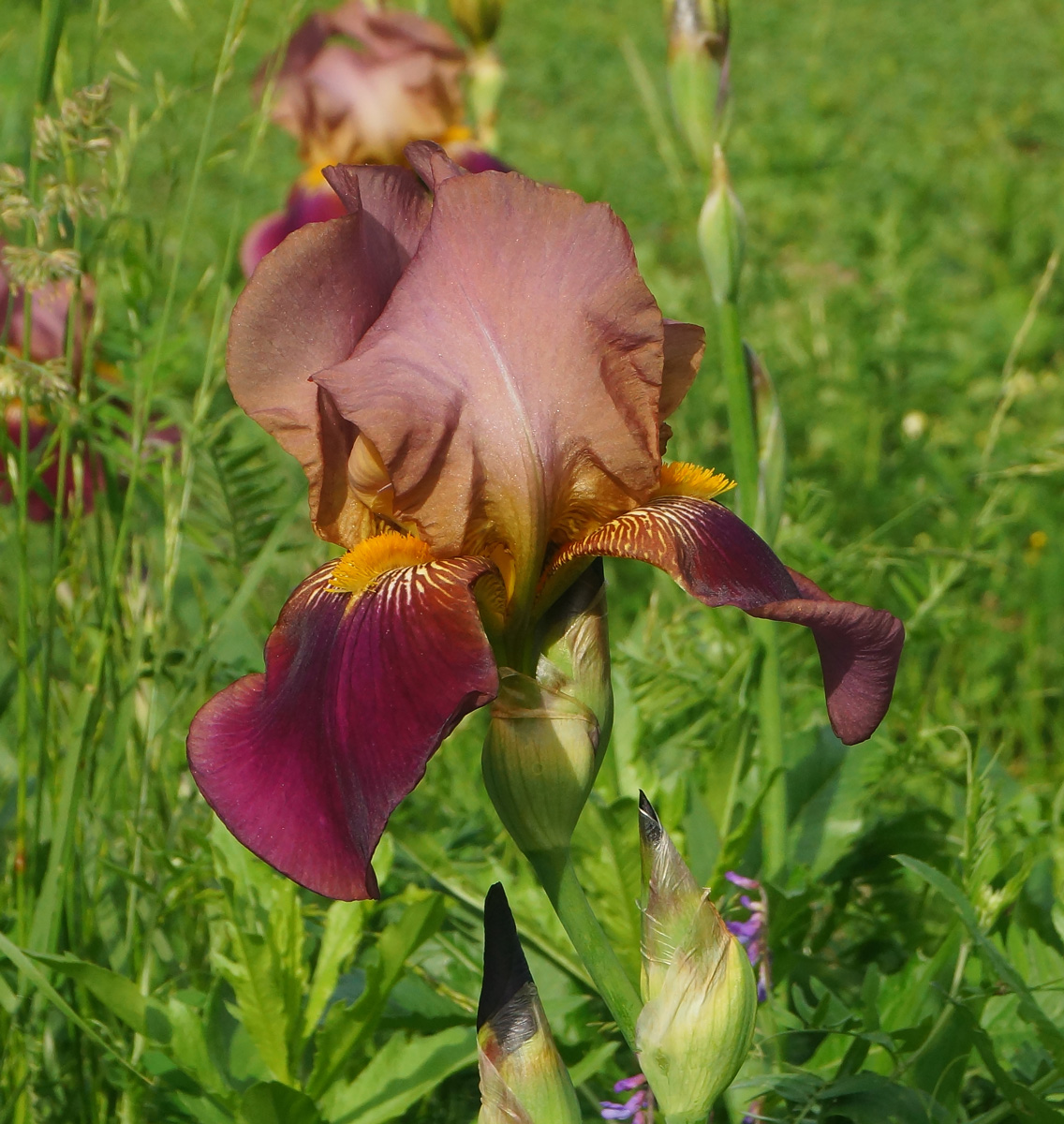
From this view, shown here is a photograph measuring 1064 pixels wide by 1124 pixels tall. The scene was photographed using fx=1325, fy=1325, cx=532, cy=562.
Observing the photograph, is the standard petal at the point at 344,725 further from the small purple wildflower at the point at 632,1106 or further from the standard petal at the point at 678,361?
the small purple wildflower at the point at 632,1106

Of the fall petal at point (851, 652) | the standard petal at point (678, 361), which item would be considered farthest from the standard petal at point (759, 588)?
the standard petal at point (678, 361)

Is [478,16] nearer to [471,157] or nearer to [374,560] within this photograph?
[471,157]

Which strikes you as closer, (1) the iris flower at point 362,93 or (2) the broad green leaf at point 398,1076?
(2) the broad green leaf at point 398,1076

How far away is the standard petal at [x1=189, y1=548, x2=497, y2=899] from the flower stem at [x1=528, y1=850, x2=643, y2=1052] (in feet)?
0.49

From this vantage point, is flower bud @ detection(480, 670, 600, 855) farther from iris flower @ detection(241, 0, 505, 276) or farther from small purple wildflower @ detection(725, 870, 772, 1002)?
iris flower @ detection(241, 0, 505, 276)

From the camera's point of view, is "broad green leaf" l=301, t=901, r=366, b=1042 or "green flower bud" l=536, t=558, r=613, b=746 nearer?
"green flower bud" l=536, t=558, r=613, b=746

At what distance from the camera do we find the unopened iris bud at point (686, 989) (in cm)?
81

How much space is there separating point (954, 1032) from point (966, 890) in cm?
13

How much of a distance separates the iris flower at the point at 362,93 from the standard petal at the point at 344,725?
2.18 metres

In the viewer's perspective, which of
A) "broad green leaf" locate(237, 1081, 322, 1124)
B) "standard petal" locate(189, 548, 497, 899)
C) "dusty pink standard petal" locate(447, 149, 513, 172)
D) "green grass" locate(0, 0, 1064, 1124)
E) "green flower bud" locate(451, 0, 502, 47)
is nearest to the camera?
"standard petal" locate(189, 548, 497, 899)

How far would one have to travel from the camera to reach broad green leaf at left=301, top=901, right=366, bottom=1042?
3.73ft

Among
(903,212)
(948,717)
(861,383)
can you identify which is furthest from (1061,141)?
(948,717)

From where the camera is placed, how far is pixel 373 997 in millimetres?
1077

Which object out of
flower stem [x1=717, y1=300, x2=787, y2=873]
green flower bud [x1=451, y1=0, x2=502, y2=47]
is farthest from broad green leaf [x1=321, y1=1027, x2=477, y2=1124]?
→ green flower bud [x1=451, y1=0, x2=502, y2=47]
